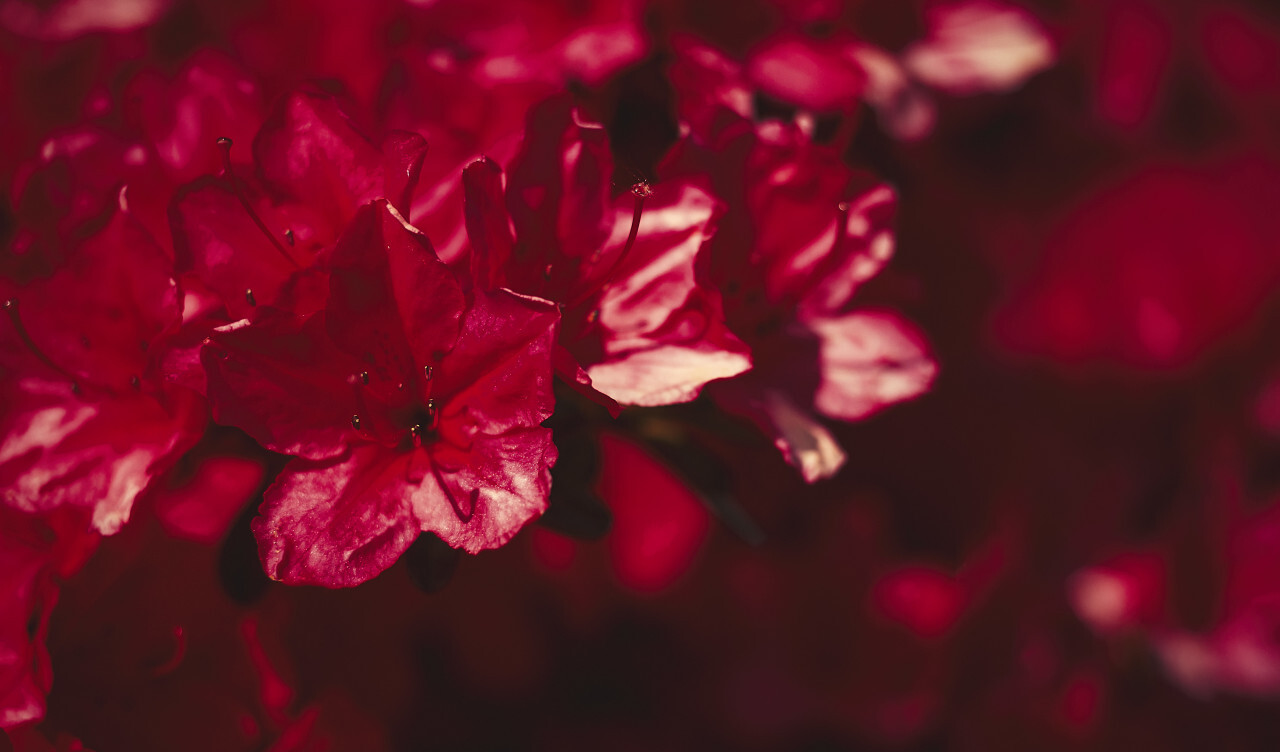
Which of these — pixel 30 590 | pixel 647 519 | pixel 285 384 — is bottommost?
pixel 647 519

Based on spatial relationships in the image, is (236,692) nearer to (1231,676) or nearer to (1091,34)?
(1231,676)

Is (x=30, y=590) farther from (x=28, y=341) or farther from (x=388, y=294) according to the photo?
(x=388, y=294)

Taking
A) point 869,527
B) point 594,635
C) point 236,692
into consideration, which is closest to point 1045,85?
point 869,527

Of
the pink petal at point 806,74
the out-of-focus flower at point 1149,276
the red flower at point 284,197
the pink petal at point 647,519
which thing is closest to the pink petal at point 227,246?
the red flower at point 284,197

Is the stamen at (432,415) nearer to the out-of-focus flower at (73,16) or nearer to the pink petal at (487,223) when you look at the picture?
the pink petal at (487,223)

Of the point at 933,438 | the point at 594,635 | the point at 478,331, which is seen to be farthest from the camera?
the point at 933,438

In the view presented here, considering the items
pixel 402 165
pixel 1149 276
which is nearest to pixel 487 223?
pixel 402 165
